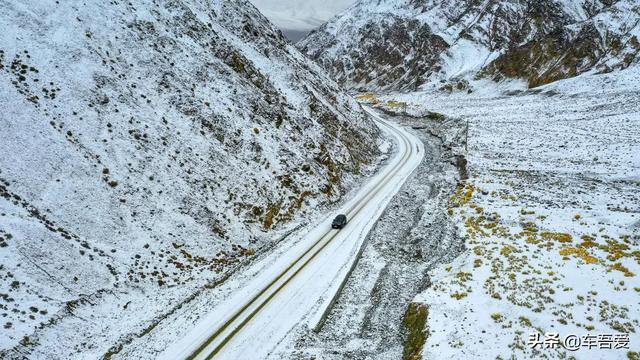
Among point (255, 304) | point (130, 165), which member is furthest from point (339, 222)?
point (130, 165)

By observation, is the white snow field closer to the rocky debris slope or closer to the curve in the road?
the rocky debris slope

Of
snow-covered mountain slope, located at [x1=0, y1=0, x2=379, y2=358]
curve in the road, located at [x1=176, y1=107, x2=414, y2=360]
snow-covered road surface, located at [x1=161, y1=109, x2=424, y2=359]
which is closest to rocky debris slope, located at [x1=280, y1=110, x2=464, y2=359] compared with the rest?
snow-covered road surface, located at [x1=161, y1=109, x2=424, y2=359]

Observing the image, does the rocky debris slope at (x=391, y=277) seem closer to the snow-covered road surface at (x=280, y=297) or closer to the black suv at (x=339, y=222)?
the snow-covered road surface at (x=280, y=297)

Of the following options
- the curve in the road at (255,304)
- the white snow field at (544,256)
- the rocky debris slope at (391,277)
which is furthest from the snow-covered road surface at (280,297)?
the white snow field at (544,256)

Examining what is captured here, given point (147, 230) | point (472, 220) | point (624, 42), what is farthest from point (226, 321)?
point (624, 42)

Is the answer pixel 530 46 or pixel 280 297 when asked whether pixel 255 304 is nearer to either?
pixel 280 297

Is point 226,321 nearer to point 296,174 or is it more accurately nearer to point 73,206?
point 73,206

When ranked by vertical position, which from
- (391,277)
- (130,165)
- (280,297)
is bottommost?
(391,277)
